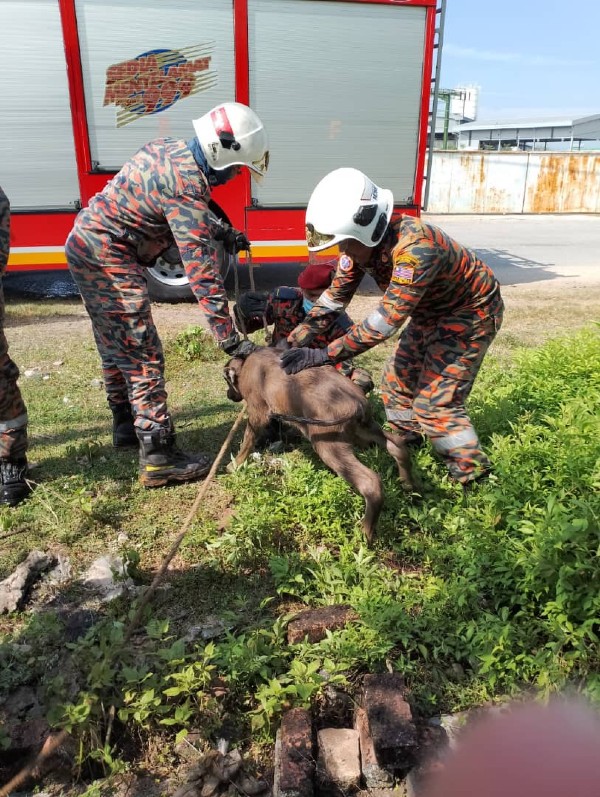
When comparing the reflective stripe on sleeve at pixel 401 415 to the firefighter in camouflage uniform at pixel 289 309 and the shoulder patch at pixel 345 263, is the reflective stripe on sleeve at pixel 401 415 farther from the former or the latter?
the shoulder patch at pixel 345 263

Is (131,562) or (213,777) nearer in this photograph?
(213,777)

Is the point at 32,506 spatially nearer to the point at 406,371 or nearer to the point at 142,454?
the point at 142,454

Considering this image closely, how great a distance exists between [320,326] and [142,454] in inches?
57.2

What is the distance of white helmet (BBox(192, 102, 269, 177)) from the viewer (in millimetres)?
3461

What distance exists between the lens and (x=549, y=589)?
2.56m

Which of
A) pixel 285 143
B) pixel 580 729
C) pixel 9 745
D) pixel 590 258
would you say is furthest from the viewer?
pixel 590 258

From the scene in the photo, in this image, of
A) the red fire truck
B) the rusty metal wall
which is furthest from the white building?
the red fire truck

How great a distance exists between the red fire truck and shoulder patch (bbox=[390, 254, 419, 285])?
5930 millimetres

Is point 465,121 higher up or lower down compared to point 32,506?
higher up

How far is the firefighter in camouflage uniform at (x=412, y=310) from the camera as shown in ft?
10.3

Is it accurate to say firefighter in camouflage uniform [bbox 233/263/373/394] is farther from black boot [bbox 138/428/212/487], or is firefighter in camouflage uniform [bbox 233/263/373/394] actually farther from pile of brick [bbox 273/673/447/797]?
pile of brick [bbox 273/673/447/797]

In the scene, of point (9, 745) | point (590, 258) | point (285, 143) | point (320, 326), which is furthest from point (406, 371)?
point (590, 258)

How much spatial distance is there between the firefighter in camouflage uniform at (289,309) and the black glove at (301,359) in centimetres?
105

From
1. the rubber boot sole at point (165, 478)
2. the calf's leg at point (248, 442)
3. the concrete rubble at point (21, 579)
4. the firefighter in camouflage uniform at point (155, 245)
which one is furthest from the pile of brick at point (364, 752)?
the firefighter in camouflage uniform at point (155, 245)
